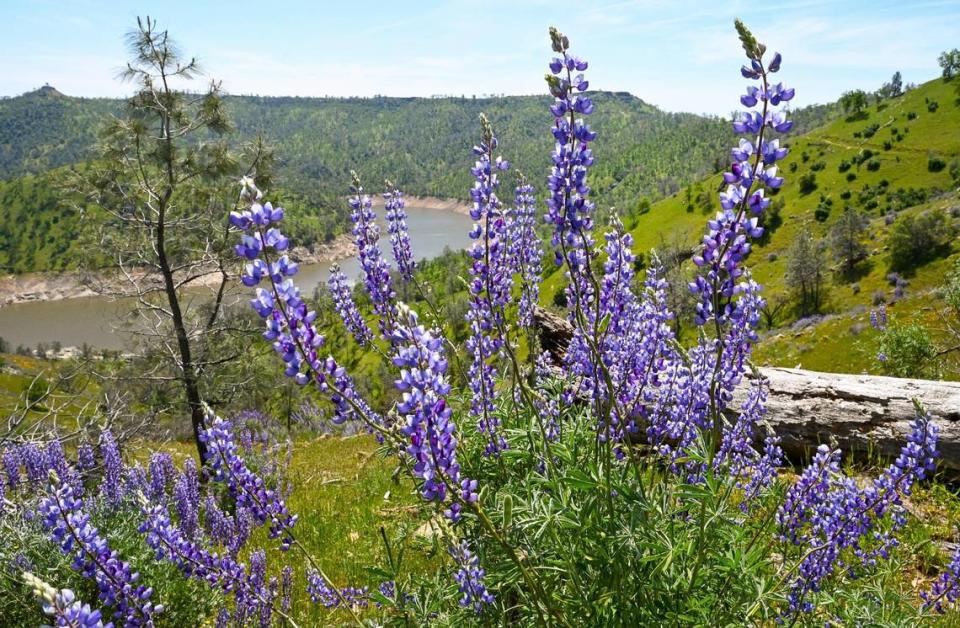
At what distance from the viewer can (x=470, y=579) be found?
3145 mm

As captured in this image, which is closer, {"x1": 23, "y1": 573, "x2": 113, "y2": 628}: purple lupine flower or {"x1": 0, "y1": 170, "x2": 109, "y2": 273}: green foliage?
{"x1": 23, "y1": 573, "x2": 113, "y2": 628}: purple lupine flower

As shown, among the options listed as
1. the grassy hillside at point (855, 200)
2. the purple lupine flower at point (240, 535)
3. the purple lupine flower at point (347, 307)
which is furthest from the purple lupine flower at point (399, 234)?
the grassy hillside at point (855, 200)

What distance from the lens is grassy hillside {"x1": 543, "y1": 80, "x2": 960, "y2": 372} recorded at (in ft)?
167

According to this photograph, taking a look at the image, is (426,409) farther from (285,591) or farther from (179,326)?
(179,326)

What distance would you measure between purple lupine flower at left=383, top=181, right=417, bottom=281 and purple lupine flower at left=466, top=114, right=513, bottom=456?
2.56 feet

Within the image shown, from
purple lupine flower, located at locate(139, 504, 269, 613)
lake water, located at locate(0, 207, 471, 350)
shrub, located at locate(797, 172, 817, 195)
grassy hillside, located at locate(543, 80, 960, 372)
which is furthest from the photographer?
lake water, located at locate(0, 207, 471, 350)

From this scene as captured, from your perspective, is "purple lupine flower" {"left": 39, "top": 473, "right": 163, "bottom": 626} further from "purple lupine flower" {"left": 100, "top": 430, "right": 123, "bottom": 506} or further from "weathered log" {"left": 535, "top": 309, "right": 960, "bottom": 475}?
"weathered log" {"left": 535, "top": 309, "right": 960, "bottom": 475}

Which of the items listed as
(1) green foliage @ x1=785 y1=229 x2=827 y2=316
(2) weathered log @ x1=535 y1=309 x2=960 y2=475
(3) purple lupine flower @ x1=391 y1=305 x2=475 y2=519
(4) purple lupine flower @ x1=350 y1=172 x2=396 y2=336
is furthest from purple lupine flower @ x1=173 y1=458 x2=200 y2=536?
(1) green foliage @ x1=785 y1=229 x2=827 y2=316

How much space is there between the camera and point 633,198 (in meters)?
177

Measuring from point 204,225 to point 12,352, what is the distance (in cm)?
11393

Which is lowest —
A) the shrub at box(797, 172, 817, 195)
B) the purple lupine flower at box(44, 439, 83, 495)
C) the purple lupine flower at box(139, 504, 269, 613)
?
the purple lupine flower at box(44, 439, 83, 495)

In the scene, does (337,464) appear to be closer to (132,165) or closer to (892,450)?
(132,165)

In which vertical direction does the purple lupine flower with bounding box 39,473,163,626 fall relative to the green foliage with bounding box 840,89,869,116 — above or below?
below

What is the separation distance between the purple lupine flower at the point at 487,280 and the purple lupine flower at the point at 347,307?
100cm
